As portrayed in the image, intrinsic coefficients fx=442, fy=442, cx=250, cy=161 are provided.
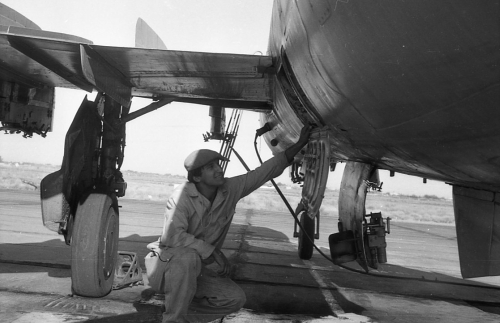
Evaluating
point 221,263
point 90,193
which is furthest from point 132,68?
point 221,263

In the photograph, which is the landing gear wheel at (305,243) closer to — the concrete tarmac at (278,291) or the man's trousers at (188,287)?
the concrete tarmac at (278,291)

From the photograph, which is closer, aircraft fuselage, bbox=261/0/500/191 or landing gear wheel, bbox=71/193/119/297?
aircraft fuselage, bbox=261/0/500/191

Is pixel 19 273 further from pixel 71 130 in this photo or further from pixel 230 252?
pixel 230 252

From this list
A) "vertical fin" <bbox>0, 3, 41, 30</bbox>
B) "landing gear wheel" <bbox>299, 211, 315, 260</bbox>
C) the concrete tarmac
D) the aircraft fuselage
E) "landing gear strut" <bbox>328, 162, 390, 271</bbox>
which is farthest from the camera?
"landing gear wheel" <bbox>299, 211, 315, 260</bbox>

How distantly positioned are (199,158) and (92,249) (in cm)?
158

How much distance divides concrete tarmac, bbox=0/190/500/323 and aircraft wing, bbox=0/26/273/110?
1.91m

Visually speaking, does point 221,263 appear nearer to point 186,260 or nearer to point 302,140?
point 186,260

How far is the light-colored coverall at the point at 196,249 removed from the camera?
293cm

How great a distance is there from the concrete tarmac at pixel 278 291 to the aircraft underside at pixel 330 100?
423mm

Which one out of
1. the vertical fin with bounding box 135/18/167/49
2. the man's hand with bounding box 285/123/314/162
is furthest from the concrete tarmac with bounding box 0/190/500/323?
the vertical fin with bounding box 135/18/167/49

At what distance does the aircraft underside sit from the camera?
1.55 m

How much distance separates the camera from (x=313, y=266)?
23.3 ft

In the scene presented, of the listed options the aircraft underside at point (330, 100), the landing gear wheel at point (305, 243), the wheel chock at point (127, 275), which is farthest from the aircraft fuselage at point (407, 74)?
the landing gear wheel at point (305, 243)

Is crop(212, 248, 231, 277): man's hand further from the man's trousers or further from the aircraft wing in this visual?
the aircraft wing
